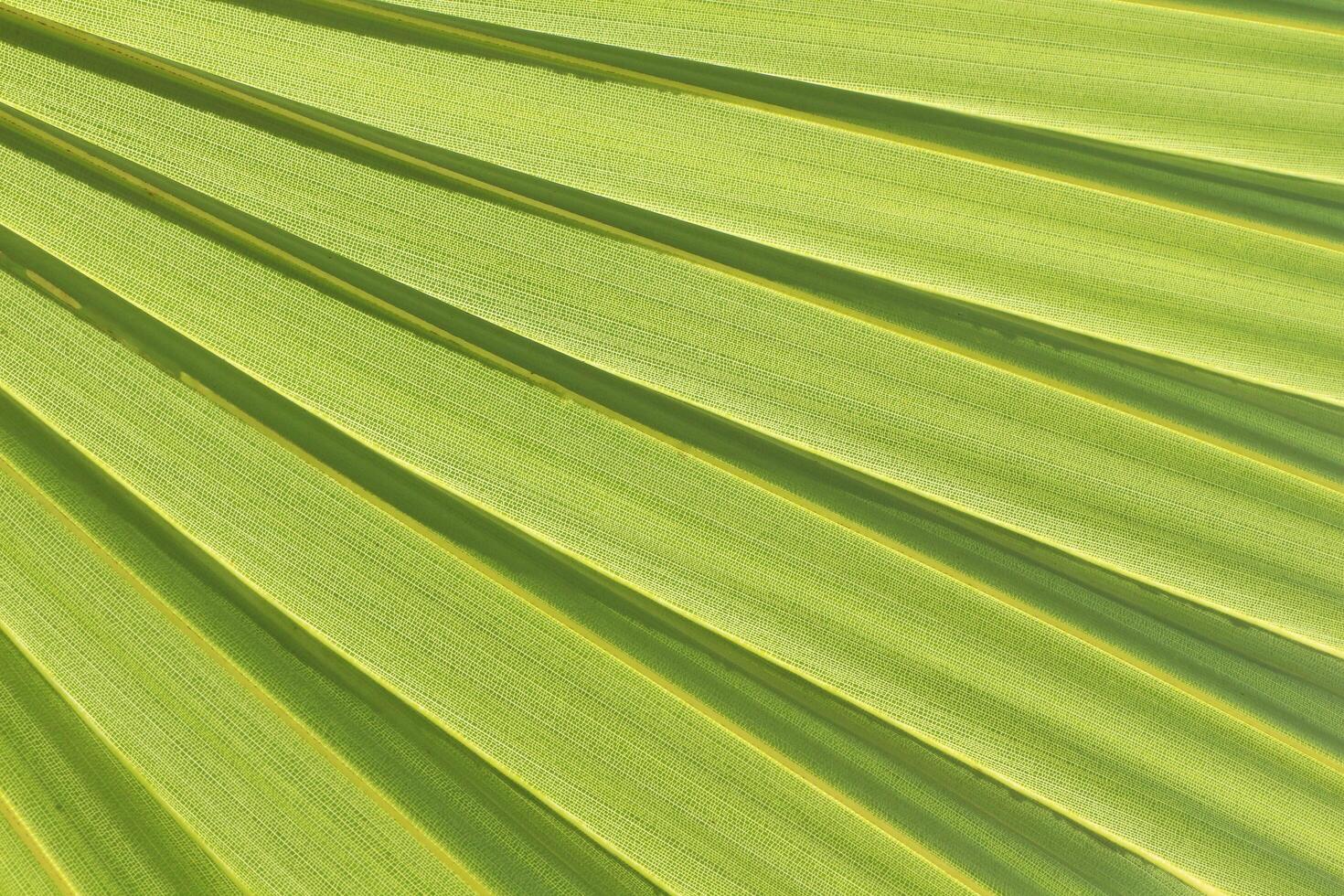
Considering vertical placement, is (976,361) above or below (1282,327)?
below

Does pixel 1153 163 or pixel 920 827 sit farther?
pixel 1153 163

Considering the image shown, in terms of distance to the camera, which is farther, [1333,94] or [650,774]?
[1333,94]

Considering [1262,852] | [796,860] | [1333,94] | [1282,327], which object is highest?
[1333,94]

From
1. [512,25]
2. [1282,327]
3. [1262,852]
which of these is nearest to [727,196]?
[512,25]

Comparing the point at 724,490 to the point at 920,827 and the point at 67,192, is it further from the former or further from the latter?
the point at 67,192

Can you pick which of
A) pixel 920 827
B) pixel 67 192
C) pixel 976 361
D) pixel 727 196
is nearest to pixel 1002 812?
pixel 920 827

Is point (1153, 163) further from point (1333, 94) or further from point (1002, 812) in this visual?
point (1002, 812)

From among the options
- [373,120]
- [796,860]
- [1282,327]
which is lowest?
[796,860]

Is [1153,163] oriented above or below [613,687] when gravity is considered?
above
